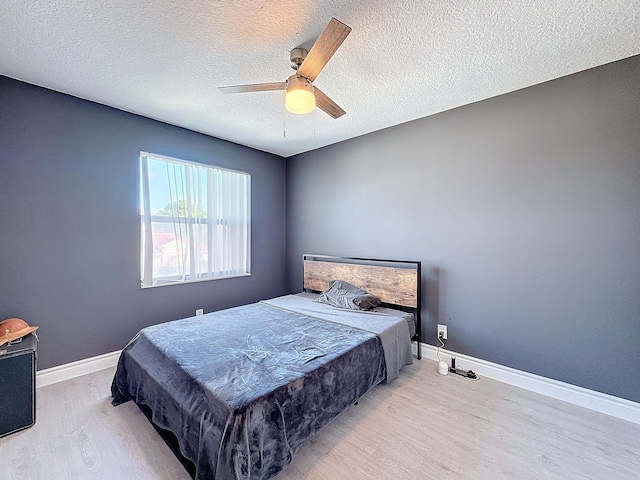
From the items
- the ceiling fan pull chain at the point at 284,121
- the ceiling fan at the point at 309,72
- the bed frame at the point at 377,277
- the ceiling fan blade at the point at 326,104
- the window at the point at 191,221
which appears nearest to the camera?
the ceiling fan at the point at 309,72

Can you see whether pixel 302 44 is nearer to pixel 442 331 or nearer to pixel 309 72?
pixel 309 72

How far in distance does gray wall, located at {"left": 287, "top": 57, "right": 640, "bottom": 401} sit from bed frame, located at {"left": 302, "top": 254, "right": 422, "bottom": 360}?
154 mm

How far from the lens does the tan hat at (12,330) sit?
1.91 m

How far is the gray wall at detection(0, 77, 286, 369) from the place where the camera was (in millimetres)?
2223

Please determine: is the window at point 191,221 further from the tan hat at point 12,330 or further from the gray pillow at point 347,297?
the gray pillow at point 347,297

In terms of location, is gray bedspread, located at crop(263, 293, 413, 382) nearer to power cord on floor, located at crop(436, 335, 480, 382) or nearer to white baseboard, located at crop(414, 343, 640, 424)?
power cord on floor, located at crop(436, 335, 480, 382)

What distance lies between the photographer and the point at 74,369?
246 cm

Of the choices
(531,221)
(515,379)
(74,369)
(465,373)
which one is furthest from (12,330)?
(531,221)

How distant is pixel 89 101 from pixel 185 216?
1.37 m

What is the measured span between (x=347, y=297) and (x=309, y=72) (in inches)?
85.8

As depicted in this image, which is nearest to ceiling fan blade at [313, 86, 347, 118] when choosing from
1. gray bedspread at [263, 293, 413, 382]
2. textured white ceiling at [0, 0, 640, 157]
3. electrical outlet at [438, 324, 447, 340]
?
textured white ceiling at [0, 0, 640, 157]

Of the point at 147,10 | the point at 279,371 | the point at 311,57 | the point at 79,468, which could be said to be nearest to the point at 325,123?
the point at 311,57

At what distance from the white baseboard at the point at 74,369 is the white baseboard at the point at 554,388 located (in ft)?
11.2

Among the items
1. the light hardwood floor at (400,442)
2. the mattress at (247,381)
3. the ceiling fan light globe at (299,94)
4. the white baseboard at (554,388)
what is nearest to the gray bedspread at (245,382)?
the mattress at (247,381)
